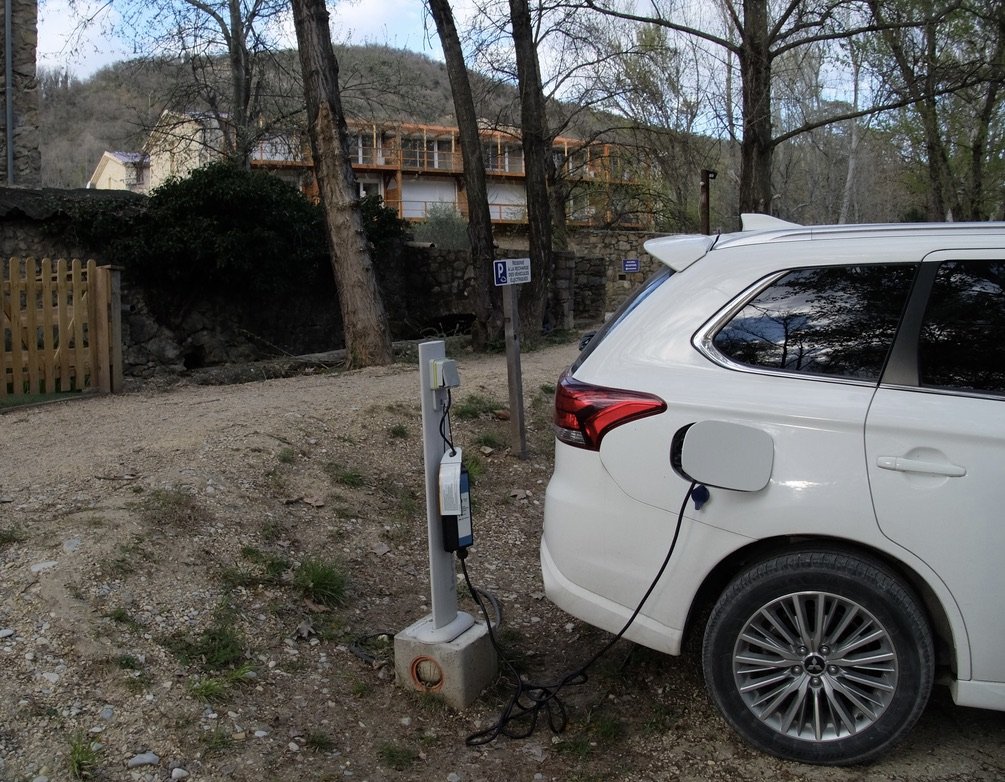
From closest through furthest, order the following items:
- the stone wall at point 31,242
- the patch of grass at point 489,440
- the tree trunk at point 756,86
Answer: the patch of grass at point 489,440 → the stone wall at point 31,242 → the tree trunk at point 756,86

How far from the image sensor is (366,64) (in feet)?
76.9

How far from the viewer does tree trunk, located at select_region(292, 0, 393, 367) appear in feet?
35.8

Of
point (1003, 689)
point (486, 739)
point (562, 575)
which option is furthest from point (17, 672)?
point (1003, 689)

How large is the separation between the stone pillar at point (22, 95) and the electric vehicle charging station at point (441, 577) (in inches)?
518

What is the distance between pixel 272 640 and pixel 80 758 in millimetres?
1207

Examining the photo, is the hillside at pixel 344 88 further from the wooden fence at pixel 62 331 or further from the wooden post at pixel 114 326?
the wooden fence at pixel 62 331

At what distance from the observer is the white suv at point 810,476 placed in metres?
2.98

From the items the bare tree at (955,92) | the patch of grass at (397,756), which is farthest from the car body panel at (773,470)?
the bare tree at (955,92)

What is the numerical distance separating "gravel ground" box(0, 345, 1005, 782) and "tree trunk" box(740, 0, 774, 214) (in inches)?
368

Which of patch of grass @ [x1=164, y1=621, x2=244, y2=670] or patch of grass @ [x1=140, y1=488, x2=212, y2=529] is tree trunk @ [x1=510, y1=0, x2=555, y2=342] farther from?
patch of grass @ [x1=164, y1=621, x2=244, y2=670]

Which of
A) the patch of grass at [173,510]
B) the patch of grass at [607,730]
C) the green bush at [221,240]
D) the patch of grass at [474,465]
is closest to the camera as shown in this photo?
the patch of grass at [607,730]

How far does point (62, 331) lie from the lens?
356 inches

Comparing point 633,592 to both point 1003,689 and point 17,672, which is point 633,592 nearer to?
point 1003,689

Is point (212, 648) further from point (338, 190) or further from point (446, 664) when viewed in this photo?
point (338, 190)
